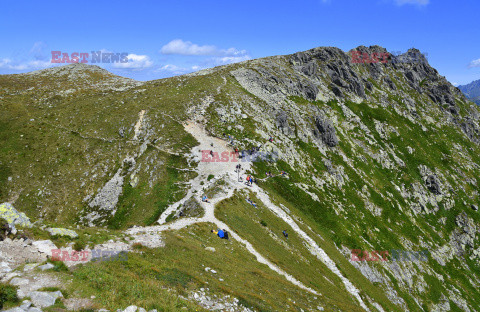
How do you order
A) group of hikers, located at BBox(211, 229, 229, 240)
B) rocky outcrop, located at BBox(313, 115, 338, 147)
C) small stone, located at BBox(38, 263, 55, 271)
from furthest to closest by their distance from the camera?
rocky outcrop, located at BBox(313, 115, 338, 147) → group of hikers, located at BBox(211, 229, 229, 240) → small stone, located at BBox(38, 263, 55, 271)

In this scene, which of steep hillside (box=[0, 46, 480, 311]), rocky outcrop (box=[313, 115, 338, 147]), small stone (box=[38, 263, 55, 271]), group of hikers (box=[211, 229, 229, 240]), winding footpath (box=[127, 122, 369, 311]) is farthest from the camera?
rocky outcrop (box=[313, 115, 338, 147])

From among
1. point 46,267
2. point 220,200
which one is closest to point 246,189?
point 220,200

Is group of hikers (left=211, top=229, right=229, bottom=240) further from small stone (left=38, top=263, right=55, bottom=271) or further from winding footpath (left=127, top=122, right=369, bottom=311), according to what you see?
small stone (left=38, top=263, right=55, bottom=271)

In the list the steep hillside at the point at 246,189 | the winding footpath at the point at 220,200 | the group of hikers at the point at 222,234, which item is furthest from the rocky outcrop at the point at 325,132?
the group of hikers at the point at 222,234

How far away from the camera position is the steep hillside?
2502 cm

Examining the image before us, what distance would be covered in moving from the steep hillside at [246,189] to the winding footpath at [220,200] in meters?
0.31

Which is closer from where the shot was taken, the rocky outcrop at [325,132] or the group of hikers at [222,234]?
the group of hikers at [222,234]

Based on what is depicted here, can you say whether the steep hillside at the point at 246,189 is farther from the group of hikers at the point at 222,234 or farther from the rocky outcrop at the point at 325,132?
the group of hikers at the point at 222,234

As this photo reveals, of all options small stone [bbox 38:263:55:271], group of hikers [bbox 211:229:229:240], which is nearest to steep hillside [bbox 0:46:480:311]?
small stone [bbox 38:263:55:271]

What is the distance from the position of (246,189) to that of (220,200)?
8.96m

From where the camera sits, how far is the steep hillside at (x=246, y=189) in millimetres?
25016

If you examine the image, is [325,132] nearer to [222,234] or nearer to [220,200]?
[220,200]

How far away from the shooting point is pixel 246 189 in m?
54.5

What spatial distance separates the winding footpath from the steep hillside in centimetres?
31
